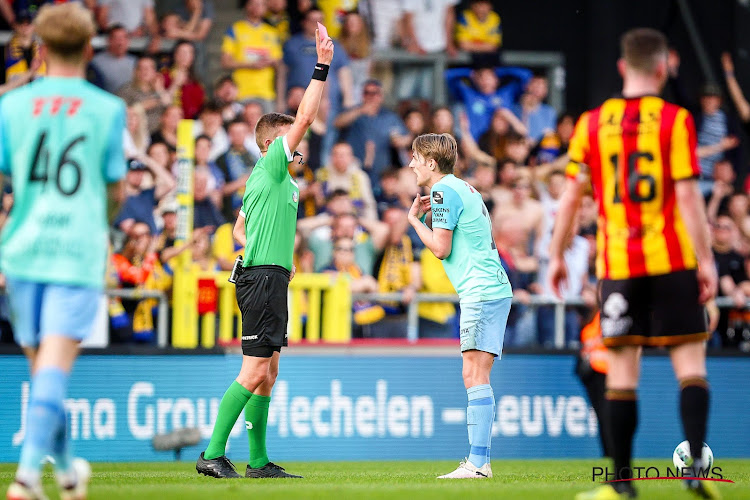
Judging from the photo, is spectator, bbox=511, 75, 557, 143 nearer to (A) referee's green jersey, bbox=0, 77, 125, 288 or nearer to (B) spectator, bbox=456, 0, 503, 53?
(B) spectator, bbox=456, 0, 503, 53

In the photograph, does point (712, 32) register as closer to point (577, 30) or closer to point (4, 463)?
point (577, 30)

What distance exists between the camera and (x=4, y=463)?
1072cm

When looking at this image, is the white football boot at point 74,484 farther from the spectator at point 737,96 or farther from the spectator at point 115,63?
the spectator at point 737,96

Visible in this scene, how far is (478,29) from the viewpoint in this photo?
16969mm

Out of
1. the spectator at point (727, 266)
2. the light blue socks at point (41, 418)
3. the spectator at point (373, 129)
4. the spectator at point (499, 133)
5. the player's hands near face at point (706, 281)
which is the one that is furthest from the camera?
the spectator at point (499, 133)

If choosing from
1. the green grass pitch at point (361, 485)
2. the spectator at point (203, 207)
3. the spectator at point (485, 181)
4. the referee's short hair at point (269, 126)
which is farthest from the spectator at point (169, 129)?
the referee's short hair at point (269, 126)

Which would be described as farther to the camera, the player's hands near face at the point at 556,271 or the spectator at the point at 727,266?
the spectator at the point at 727,266

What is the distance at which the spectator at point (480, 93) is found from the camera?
16.2m

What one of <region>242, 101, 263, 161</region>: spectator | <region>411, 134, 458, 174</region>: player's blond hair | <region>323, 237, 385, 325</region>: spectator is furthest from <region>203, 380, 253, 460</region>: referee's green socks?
<region>242, 101, 263, 161</region>: spectator

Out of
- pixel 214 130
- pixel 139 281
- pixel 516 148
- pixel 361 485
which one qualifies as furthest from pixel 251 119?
pixel 361 485

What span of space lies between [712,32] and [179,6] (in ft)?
26.6

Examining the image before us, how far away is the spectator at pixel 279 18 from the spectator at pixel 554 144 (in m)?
3.82

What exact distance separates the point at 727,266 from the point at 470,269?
7.70 m

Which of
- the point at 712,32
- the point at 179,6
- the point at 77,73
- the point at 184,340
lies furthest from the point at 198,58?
the point at 77,73
